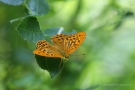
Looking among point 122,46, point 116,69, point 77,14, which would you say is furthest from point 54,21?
point 122,46

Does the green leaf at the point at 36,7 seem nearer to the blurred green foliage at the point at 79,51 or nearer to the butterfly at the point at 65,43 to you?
the butterfly at the point at 65,43

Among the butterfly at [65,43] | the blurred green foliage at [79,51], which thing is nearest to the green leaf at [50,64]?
the butterfly at [65,43]

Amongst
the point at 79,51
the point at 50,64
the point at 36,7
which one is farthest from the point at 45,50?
the point at 79,51

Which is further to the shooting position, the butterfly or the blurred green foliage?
the blurred green foliage

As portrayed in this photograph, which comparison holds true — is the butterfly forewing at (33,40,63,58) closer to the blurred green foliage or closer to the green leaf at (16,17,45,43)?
the green leaf at (16,17,45,43)

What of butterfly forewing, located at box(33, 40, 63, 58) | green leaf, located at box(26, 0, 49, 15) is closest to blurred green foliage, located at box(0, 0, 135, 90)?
green leaf, located at box(26, 0, 49, 15)

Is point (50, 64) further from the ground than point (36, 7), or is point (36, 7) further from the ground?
point (36, 7)

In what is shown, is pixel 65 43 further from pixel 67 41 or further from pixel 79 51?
pixel 79 51
